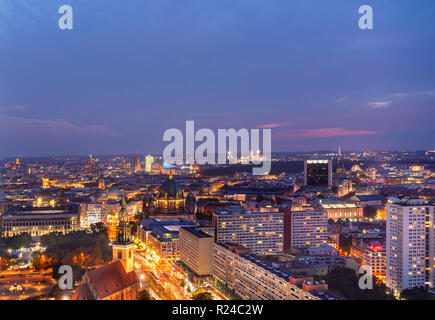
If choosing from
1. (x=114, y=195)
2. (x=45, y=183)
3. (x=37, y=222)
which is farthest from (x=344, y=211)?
(x=45, y=183)

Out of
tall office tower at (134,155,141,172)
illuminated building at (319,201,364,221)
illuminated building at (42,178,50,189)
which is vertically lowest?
illuminated building at (319,201,364,221)

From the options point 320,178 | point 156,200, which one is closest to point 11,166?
point 156,200

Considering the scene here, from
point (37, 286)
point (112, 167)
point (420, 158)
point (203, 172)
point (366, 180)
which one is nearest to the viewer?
point (37, 286)

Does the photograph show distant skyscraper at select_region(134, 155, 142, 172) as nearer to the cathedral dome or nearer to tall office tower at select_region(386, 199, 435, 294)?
the cathedral dome

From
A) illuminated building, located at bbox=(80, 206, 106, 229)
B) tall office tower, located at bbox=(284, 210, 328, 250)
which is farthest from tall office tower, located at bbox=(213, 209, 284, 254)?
illuminated building, located at bbox=(80, 206, 106, 229)

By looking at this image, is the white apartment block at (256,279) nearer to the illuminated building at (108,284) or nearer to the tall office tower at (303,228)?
the illuminated building at (108,284)

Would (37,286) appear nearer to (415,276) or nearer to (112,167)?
(415,276)
